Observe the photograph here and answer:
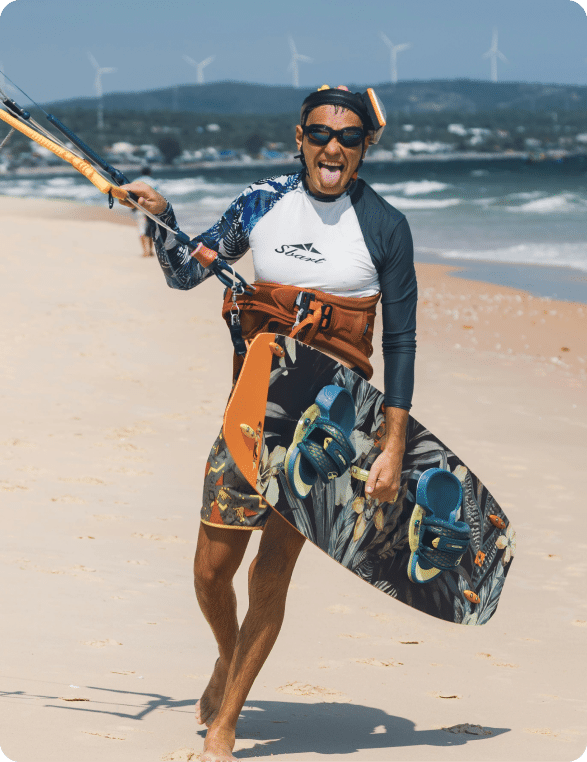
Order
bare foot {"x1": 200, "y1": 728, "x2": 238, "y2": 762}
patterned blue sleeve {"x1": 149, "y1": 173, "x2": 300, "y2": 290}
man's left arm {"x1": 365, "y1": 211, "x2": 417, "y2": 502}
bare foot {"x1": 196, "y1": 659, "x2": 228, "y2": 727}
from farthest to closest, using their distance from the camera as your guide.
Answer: bare foot {"x1": 196, "y1": 659, "x2": 228, "y2": 727} → patterned blue sleeve {"x1": 149, "y1": 173, "x2": 300, "y2": 290} → man's left arm {"x1": 365, "y1": 211, "x2": 417, "y2": 502} → bare foot {"x1": 200, "y1": 728, "x2": 238, "y2": 762}

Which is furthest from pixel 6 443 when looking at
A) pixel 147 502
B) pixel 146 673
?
pixel 146 673

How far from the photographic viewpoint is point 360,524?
3.03 meters

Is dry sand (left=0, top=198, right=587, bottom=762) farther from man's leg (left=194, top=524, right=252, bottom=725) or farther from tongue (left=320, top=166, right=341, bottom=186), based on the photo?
tongue (left=320, top=166, right=341, bottom=186)

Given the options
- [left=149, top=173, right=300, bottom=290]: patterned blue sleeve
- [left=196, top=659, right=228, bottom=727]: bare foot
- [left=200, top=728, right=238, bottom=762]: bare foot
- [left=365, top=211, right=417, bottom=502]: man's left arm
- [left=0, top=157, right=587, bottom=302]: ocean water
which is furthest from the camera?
[left=0, top=157, right=587, bottom=302]: ocean water

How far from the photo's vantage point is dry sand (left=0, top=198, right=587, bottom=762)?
123 inches

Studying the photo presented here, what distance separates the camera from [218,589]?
9.96 feet

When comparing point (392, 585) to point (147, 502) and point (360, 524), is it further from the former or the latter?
point (147, 502)

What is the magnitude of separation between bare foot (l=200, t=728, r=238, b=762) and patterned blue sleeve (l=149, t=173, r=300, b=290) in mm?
1351

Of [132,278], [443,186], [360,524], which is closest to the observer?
[360,524]

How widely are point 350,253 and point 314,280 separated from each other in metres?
0.13

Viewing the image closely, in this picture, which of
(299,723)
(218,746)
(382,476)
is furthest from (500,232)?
(218,746)

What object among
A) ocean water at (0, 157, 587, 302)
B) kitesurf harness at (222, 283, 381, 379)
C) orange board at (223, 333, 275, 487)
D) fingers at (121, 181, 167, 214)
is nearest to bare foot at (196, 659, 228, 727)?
orange board at (223, 333, 275, 487)

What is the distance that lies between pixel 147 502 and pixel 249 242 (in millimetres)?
2748

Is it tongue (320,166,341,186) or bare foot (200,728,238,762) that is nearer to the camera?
bare foot (200,728,238,762)
